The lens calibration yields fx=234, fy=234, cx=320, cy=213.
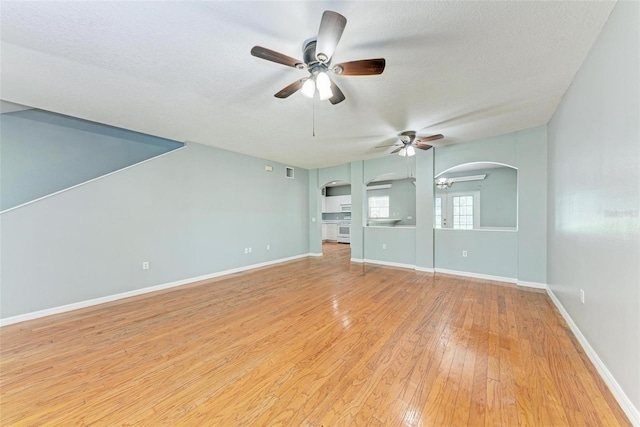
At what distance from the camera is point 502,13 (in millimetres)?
1669

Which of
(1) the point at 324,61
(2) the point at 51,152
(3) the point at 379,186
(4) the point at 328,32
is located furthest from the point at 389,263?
(2) the point at 51,152

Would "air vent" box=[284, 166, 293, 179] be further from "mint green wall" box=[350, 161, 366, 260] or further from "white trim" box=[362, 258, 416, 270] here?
"white trim" box=[362, 258, 416, 270]

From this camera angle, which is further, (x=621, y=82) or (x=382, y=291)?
(x=382, y=291)

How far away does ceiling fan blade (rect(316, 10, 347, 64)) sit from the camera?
1421 millimetres

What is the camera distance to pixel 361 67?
6.14 feet

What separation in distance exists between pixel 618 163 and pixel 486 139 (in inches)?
126

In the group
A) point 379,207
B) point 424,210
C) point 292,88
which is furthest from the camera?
point 379,207

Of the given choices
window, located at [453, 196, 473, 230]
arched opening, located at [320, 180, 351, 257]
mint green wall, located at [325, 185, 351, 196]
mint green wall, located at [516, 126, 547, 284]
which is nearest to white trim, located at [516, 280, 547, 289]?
mint green wall, located at [516, 126, 547, 284]

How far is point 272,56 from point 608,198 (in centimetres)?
273

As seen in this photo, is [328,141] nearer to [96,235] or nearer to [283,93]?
[283,93]

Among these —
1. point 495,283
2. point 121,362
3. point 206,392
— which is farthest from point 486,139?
point 121,362

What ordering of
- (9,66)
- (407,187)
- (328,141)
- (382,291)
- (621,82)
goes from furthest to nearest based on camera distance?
(407,187) < (328,141) < (382,291) < (9,66) < (621,82)

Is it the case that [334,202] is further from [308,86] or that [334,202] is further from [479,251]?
[308,86]

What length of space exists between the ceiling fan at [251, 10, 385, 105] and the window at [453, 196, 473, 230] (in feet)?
22.2
